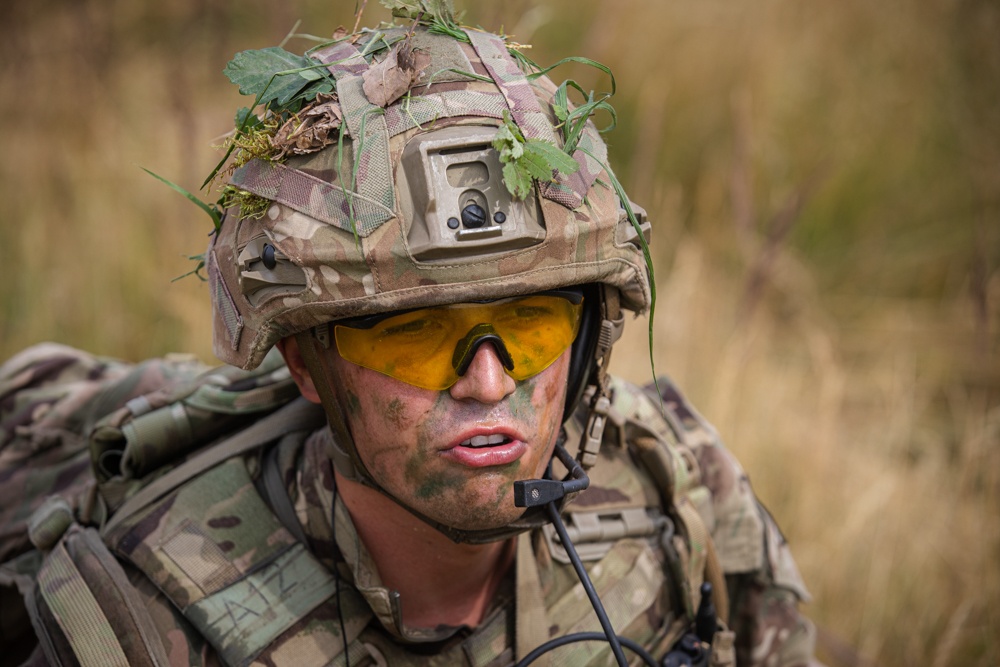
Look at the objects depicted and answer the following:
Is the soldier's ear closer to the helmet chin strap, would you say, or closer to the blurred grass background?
the helmet chin strap

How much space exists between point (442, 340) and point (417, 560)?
69cm

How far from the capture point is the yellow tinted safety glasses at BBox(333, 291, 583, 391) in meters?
2.09

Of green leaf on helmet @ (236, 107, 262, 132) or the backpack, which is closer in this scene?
the backpack

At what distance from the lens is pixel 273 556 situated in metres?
2.40

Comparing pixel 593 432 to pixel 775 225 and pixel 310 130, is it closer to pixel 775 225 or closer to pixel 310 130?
pixel 310 130

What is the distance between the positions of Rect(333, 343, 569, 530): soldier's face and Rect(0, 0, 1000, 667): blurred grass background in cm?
213

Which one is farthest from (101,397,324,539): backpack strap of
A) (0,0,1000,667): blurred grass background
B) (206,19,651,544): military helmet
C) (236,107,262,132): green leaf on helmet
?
(0,0,1000,667): blurred grass background

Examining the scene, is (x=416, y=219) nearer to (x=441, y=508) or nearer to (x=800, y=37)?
(x=441, y=508)

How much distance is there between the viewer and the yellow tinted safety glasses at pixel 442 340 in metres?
2.09

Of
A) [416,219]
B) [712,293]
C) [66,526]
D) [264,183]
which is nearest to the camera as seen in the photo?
[416,219]

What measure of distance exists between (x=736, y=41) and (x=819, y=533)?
4264 millimetres

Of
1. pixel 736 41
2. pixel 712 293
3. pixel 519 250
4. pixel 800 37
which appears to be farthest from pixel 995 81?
pixel 519 250

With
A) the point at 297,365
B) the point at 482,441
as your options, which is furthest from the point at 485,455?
the point at 297,365

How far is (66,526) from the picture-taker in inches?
97.3
